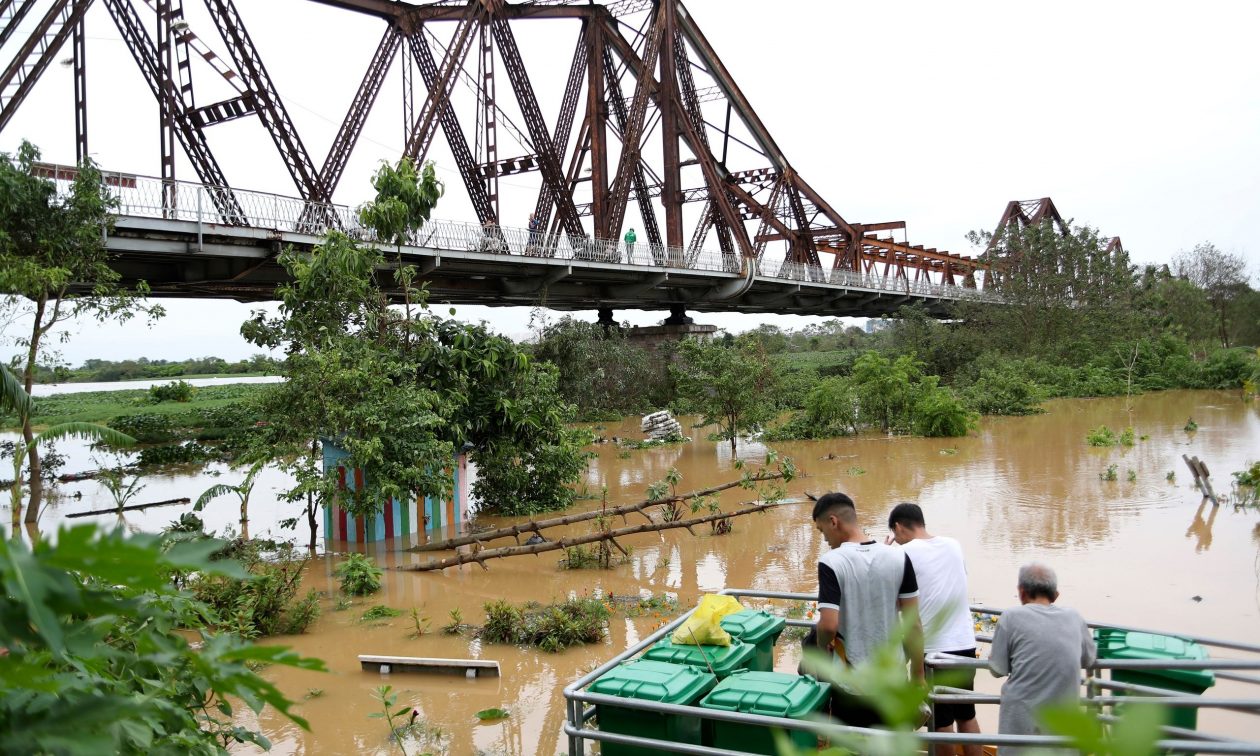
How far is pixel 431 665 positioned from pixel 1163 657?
5059 millimetres

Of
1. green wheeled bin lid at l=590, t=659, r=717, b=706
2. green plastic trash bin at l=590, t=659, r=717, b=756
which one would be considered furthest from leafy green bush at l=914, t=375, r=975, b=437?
green plastic trash bin at l=590, t=659, r=717, b=756

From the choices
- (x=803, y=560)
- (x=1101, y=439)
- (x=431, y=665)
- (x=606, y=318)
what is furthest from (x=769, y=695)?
(x=606, y=318)

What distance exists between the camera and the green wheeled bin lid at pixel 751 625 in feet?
17.0

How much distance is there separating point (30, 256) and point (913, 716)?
1486 cm

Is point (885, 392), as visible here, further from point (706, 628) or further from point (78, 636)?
point (78, 636)

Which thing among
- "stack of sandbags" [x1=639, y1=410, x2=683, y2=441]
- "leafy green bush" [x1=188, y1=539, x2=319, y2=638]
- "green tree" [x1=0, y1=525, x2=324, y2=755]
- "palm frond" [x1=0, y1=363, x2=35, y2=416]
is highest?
"palm frond" [x1=0, y1=363, x2=35, y2=416]

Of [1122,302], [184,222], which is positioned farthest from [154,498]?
[1122,302]

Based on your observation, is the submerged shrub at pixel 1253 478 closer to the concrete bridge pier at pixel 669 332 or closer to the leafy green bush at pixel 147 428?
the concrete bridge pier at pixel 669 332

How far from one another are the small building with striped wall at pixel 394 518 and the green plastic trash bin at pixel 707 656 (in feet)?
24.1

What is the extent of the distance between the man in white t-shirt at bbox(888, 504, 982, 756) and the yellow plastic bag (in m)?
1.16

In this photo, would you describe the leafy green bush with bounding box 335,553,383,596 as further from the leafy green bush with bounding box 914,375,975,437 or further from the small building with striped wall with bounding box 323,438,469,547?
the leafy green bush with bounding box 914,375,975,437

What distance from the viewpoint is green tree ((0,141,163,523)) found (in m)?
11.8

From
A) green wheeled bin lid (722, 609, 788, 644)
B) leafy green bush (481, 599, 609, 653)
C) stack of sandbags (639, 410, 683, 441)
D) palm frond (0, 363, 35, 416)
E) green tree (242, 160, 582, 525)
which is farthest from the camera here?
stack of sandbags (639, 410, 683, 441)

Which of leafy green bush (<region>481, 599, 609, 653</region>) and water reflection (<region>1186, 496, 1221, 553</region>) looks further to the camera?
water reflection (<region>1186, 496, 1221, 553</region>)
